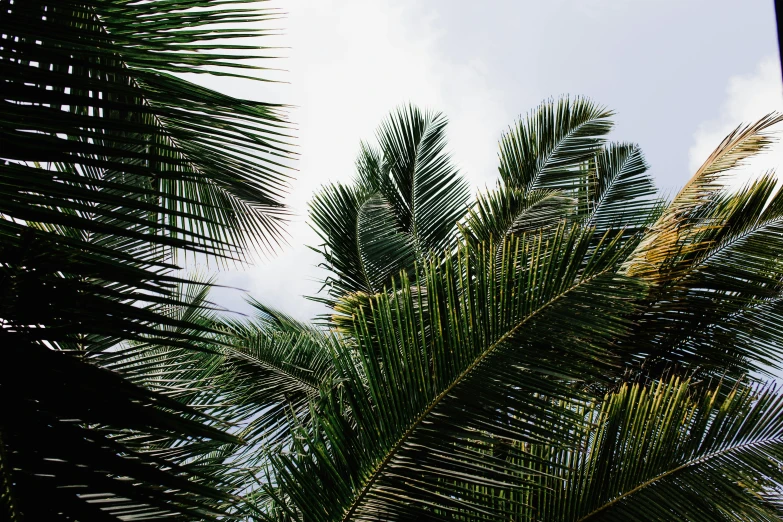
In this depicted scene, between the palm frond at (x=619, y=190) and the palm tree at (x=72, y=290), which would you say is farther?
the palm frond at (x=619, y=190)

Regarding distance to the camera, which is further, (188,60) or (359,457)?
(359,457)

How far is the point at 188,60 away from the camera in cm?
168

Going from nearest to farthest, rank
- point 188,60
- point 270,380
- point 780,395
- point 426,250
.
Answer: point 188,60, point 780,395, point 270,380, point 426,250

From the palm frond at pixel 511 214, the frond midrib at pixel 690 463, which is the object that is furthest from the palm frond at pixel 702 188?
the frond midrib at pixel 690 463

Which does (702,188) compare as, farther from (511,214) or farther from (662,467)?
(662,467)

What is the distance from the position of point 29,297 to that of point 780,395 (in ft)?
10.6

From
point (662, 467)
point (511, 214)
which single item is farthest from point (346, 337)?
point (662, 467)

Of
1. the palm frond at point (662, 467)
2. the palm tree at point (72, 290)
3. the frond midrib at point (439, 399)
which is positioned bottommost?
the palm frond at point (662, 467)

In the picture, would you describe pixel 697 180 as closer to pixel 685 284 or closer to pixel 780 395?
pixel 685 284

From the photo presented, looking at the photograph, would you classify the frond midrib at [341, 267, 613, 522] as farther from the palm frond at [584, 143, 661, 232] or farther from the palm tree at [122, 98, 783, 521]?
the palm frond at [584, 143, 661, 232]

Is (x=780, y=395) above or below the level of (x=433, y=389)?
below

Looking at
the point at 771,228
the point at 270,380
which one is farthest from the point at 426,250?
the point at 771,228

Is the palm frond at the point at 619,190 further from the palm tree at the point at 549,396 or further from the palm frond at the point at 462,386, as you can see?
the palm frond at the point at 462,386

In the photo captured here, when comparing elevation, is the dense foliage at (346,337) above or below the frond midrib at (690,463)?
above
